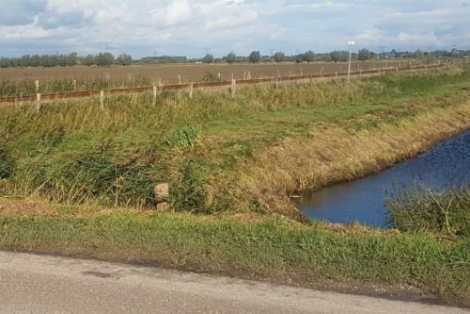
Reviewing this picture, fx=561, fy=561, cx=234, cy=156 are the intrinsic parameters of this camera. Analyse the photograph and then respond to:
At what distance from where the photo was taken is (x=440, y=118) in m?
30.0

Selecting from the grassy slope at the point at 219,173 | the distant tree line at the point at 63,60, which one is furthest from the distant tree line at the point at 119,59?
the grassy slope at the point at 219,173

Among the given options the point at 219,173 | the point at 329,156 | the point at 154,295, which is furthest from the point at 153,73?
the point at 154,295

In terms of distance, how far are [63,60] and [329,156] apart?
113 meters

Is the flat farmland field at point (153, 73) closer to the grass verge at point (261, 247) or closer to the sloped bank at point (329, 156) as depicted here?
the sloped bank at point (329, 156)

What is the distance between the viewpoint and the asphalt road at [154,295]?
4.90m

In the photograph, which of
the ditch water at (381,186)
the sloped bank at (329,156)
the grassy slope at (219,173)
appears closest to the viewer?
the grassy slope at (219,173)

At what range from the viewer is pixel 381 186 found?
16.9 m

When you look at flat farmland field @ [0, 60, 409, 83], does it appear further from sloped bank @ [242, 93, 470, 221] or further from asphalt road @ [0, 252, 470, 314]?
asphalt road @ [0, 252, 470, 314]

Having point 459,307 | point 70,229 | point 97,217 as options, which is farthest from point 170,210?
point 459,307

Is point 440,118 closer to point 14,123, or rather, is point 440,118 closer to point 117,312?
point 14,123

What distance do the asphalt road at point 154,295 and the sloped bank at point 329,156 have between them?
579 centimetres

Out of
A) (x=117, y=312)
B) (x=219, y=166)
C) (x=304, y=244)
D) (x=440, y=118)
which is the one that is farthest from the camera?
(x=440, y=118)

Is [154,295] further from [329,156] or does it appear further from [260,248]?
[329,156]

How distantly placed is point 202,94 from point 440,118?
42.8 ft
